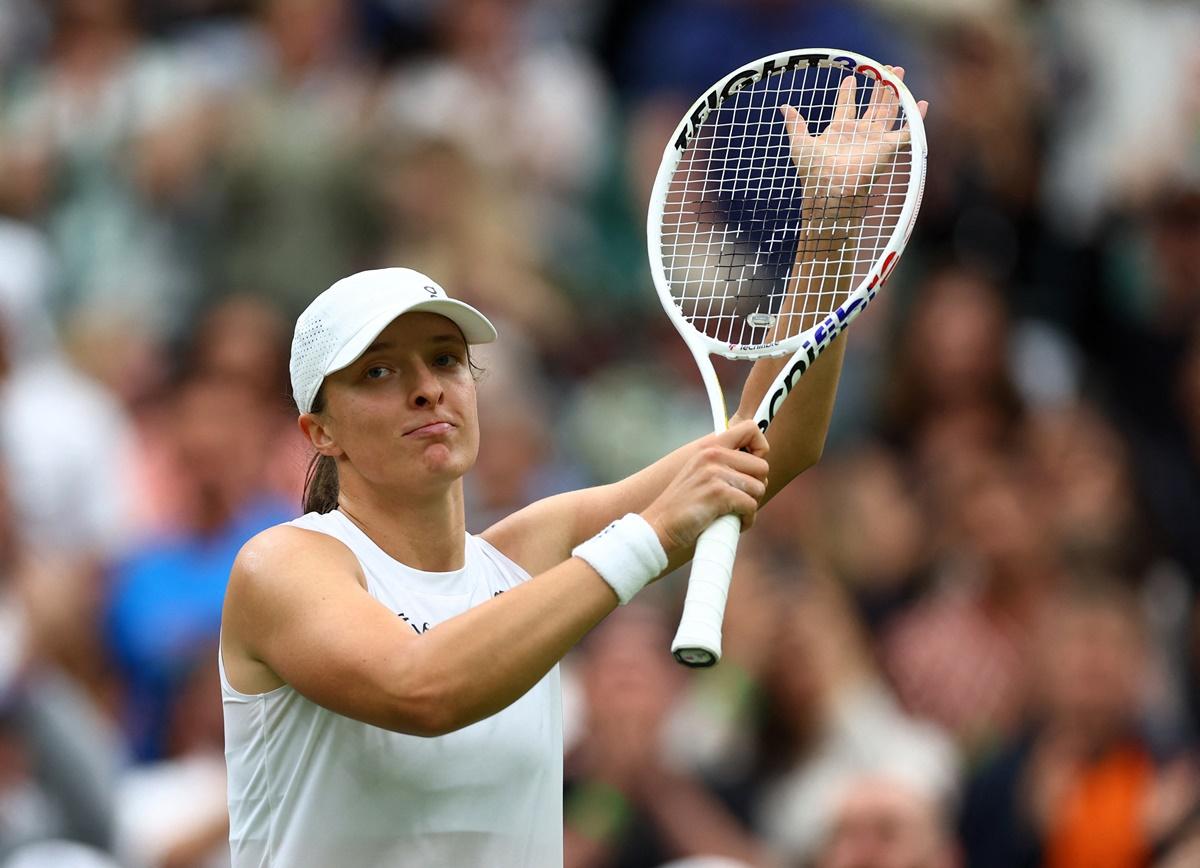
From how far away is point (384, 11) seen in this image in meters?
10.6

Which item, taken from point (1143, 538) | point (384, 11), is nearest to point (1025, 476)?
point (1143, 538)

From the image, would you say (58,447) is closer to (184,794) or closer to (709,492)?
(184,794)

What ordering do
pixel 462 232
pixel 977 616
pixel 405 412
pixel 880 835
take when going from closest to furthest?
pixel 405 412 < pixel 880 835 < pixel 977 616 < pixel 462 232

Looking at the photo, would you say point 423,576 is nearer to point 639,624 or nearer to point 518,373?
point 639,624

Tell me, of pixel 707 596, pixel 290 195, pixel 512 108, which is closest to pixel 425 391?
pixel 707 596

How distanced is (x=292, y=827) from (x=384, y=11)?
7350 mm

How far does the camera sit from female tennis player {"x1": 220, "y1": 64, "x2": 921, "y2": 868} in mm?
3582

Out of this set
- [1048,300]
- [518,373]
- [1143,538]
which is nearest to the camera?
[1143,538]

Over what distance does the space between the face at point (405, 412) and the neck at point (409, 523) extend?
0.04m

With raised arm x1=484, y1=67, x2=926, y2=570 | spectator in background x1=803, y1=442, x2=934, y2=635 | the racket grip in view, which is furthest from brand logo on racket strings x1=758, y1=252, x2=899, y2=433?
spectator in background x1=803, y1=442, x2=934, y2=635

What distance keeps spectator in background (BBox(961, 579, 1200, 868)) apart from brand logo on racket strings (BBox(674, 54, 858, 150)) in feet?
11.4

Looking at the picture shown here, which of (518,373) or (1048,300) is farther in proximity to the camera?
(1048,300)

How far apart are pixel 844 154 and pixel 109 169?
6.21 m

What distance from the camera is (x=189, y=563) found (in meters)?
7.97
